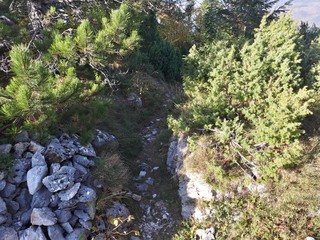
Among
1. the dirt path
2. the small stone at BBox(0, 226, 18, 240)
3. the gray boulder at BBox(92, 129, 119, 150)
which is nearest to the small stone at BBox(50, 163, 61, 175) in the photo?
the small stone at BBox(0, 226, 18, 240)

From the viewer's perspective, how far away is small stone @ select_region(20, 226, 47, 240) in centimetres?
393

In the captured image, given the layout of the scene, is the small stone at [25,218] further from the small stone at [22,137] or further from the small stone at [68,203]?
the small stone at [22,137]

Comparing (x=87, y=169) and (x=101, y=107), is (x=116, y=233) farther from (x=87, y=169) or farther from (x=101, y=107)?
(x=101, y=107)

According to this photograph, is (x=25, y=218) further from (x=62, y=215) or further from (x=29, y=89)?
(x=29, y=89)

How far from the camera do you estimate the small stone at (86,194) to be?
175 inches

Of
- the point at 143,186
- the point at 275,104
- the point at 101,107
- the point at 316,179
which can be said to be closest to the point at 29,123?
the point at 101,107

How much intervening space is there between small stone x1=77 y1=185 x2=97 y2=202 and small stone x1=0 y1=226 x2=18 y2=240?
102 cm

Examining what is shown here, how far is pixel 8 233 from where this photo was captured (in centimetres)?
392

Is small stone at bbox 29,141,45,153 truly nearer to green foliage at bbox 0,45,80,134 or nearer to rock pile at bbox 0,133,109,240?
rock pile at bbox 0,133,109,240

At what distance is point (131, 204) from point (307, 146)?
3667 millimetres

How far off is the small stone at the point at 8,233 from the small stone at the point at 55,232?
1.59ft

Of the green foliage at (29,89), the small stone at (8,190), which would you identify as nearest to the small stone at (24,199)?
the small stone at (8,190)

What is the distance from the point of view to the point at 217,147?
18.1 feet

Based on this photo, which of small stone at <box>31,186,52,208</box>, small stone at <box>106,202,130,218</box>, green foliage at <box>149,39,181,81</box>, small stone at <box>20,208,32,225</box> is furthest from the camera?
green foliage at <box>149,39,181,81</box>
